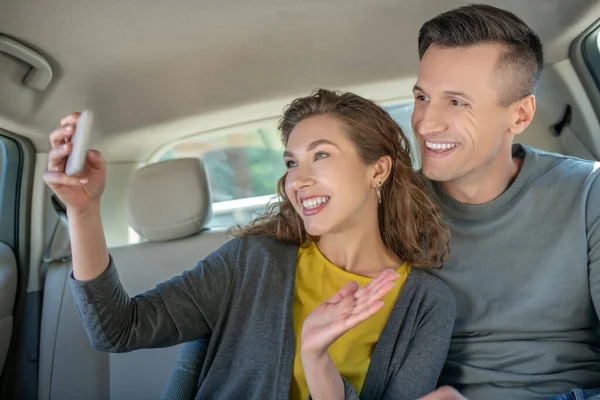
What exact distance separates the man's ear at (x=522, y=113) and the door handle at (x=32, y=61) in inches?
61.0

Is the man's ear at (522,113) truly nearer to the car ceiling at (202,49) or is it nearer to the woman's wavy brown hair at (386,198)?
the woman's wavy brown hair at (386,198)

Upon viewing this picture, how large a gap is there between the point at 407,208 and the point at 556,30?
1.03 metres

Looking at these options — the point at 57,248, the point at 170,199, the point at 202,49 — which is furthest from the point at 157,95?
the point at 57,248

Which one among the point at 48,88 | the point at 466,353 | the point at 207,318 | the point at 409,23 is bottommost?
the point at 466,353

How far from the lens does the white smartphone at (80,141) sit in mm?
1275

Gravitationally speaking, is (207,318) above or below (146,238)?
below

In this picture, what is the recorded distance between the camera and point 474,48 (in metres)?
1.79

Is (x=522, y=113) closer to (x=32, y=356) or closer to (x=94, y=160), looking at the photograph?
(x=94, y=160)

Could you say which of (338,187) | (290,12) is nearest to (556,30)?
(290,12)

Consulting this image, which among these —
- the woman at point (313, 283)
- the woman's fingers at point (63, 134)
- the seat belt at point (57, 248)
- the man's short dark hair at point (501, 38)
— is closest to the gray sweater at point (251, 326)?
the woman at point (313, 283)

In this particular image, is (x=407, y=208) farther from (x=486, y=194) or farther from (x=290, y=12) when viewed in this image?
(x=290, y=12)

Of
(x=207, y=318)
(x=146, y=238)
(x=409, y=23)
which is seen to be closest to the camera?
(x=207, y=318)

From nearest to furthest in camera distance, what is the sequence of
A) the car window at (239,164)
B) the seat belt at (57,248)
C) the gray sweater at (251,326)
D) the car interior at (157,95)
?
the gray sweater at (251,326) → the car interior at (157,95) → the seat belt at (57,248) → the car window at (239,164)

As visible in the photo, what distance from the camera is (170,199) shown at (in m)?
2.39
